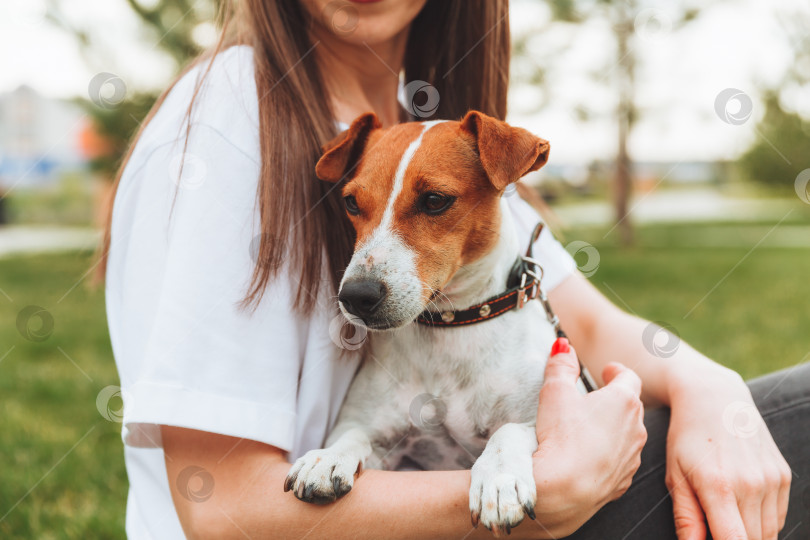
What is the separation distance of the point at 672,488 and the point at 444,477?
2.13 ft

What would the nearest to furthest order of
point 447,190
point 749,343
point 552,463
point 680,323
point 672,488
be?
1. point 552,463
2. point 672,488
3. point 447,190
4. point 749,343
5. point 680,323

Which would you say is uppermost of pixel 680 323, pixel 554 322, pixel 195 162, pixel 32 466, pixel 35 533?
pixel 195 162

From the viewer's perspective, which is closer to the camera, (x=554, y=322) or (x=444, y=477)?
(x=444, y=477)

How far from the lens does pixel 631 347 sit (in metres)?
2.43

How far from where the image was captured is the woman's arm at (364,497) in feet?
5.41

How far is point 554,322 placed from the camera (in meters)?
2.26

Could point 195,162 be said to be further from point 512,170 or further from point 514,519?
point 514,519

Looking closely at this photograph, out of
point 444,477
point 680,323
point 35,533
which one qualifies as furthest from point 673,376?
point 680,323

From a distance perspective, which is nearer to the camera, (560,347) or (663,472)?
(663,472)
